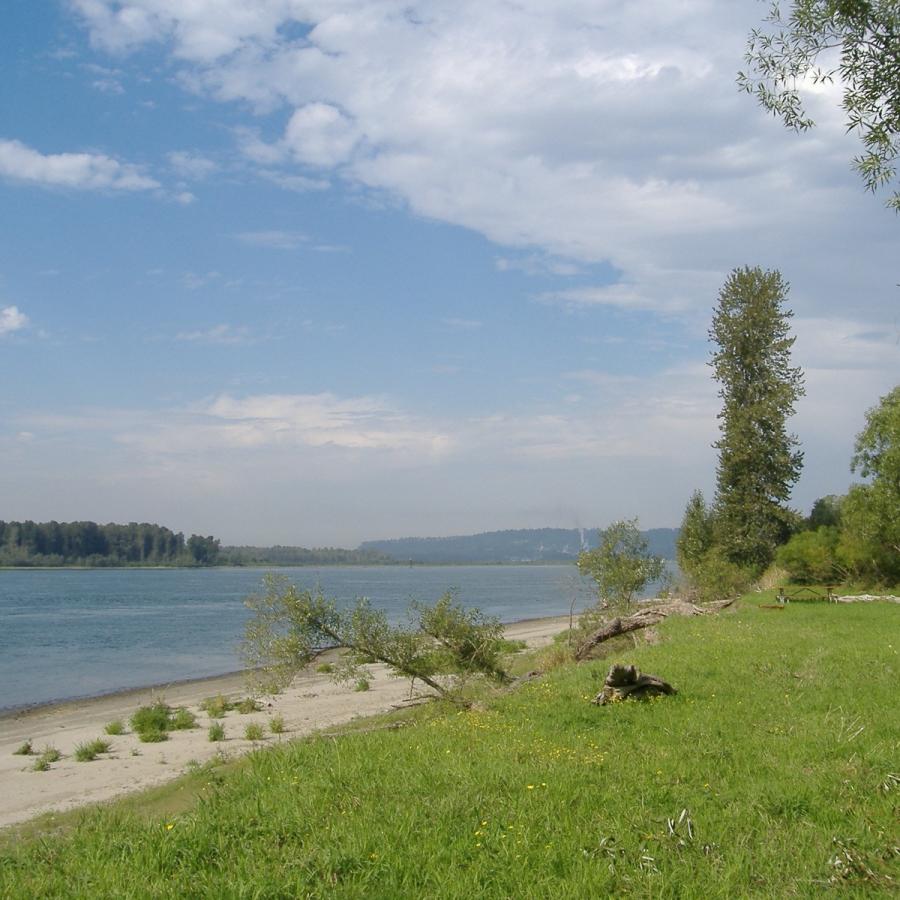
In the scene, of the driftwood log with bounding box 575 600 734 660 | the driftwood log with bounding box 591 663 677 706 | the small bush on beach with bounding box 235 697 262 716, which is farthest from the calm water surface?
the driftwood log with bounding box 591 663 677 706

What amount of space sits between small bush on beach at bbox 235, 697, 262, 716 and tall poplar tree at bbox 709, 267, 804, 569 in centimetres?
2793

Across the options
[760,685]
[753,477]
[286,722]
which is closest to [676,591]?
[753,477]

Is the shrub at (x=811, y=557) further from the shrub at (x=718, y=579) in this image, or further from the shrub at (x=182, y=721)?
the shrub at (x=182, y=721)

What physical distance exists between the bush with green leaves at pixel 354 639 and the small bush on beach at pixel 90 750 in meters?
6.47

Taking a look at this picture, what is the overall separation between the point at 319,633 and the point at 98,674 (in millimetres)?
28461

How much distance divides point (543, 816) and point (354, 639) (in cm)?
1095

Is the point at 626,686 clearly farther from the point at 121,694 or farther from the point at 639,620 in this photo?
the point at 121,694

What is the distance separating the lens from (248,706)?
100 ft

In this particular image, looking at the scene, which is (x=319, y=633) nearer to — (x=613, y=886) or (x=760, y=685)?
(x=760, y=685)

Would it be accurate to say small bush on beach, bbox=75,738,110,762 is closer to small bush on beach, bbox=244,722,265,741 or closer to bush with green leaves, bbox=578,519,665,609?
small bush on beach, bbox=244,722,265,741

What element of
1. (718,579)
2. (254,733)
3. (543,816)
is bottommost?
(254,733)

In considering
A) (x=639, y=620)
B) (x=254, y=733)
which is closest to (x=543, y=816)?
(x=254, y=733)

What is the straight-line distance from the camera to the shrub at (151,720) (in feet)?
86.8

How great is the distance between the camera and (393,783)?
9.62 meters
